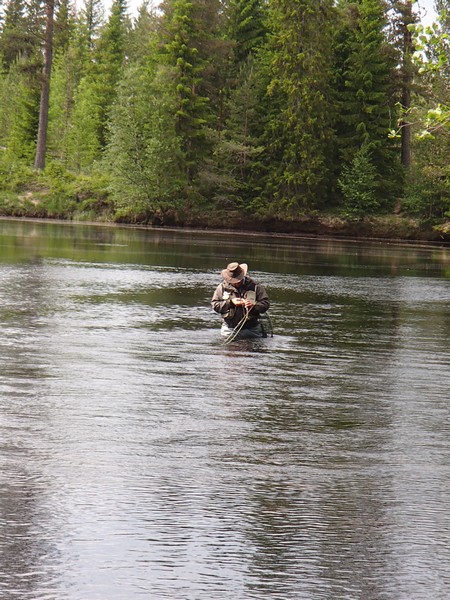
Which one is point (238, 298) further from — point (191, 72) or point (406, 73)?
point (406, 73)

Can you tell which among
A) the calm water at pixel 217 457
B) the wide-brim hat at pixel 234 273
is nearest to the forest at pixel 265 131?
the calm water at pixel 217 457

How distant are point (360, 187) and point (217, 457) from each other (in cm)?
6213

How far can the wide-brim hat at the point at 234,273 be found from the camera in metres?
17.3

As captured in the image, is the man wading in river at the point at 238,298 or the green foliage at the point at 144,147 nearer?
the man wading in river at the point at 238,298

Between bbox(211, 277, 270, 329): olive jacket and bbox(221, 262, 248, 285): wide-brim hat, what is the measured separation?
5.7 inches

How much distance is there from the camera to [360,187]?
69750mm

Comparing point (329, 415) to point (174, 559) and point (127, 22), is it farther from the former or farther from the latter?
point (127, 22)

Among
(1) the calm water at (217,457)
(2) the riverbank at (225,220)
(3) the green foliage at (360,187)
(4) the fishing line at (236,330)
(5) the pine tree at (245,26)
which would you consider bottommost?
(1) the calm water at (217,457)

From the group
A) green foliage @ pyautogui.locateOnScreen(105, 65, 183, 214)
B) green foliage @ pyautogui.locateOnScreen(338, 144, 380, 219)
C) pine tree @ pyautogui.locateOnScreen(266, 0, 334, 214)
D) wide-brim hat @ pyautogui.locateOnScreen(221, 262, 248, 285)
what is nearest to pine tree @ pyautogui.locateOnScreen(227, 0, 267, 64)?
pine tree @ pyautogui.locateOnScreen(266, 0, 334, 214)

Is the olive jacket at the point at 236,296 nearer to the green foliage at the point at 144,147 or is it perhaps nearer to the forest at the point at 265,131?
the forest at the point at 265,131

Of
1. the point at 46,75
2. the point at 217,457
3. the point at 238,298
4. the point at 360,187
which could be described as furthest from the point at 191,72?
the point at 217,457

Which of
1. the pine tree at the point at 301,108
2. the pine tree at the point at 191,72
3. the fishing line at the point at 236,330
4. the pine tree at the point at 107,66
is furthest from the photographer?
the pine tree at the point at 107,66

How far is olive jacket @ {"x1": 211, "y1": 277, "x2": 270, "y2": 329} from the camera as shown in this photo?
17.5 m

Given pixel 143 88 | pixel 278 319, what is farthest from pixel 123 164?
pixel 278 319
